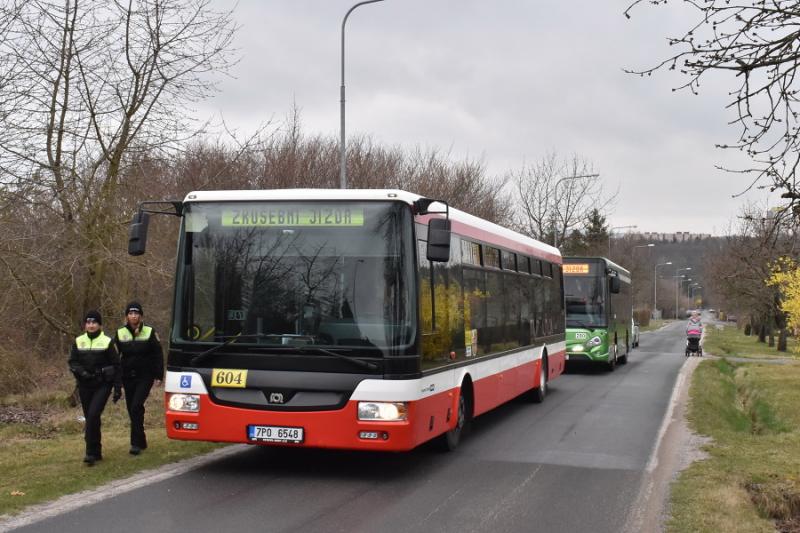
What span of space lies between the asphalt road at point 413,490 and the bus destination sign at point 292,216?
8.53 feet

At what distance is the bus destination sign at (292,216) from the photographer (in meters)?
9.46

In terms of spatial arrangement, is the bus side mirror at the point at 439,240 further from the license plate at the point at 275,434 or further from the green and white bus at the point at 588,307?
the green and white bus at the point at 588,307

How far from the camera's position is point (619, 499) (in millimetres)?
8594

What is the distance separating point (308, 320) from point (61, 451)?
11.9 feet

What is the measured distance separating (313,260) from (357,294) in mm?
603

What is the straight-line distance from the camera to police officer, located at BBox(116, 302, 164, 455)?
10.3 m

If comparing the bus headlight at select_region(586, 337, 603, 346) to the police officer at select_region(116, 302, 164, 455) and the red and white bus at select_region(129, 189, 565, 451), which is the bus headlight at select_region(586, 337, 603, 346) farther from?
the police officer at select_region(116, 302, 164, 455)

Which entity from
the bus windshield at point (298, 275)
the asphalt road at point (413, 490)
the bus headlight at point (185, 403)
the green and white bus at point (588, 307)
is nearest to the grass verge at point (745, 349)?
the green and white bus at point (588, 307)

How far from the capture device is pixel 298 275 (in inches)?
370

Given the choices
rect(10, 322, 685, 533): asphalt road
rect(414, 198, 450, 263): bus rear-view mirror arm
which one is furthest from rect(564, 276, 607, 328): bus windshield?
rect(414, 198, 450, 263): bus rear-view mirror arm

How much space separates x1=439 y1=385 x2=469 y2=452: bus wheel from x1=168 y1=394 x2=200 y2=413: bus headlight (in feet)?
10.2

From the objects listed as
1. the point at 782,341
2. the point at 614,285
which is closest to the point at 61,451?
the point at 614,285

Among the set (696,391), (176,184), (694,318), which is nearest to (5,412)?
(176,184)

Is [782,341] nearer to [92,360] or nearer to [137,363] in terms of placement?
[137,363]
